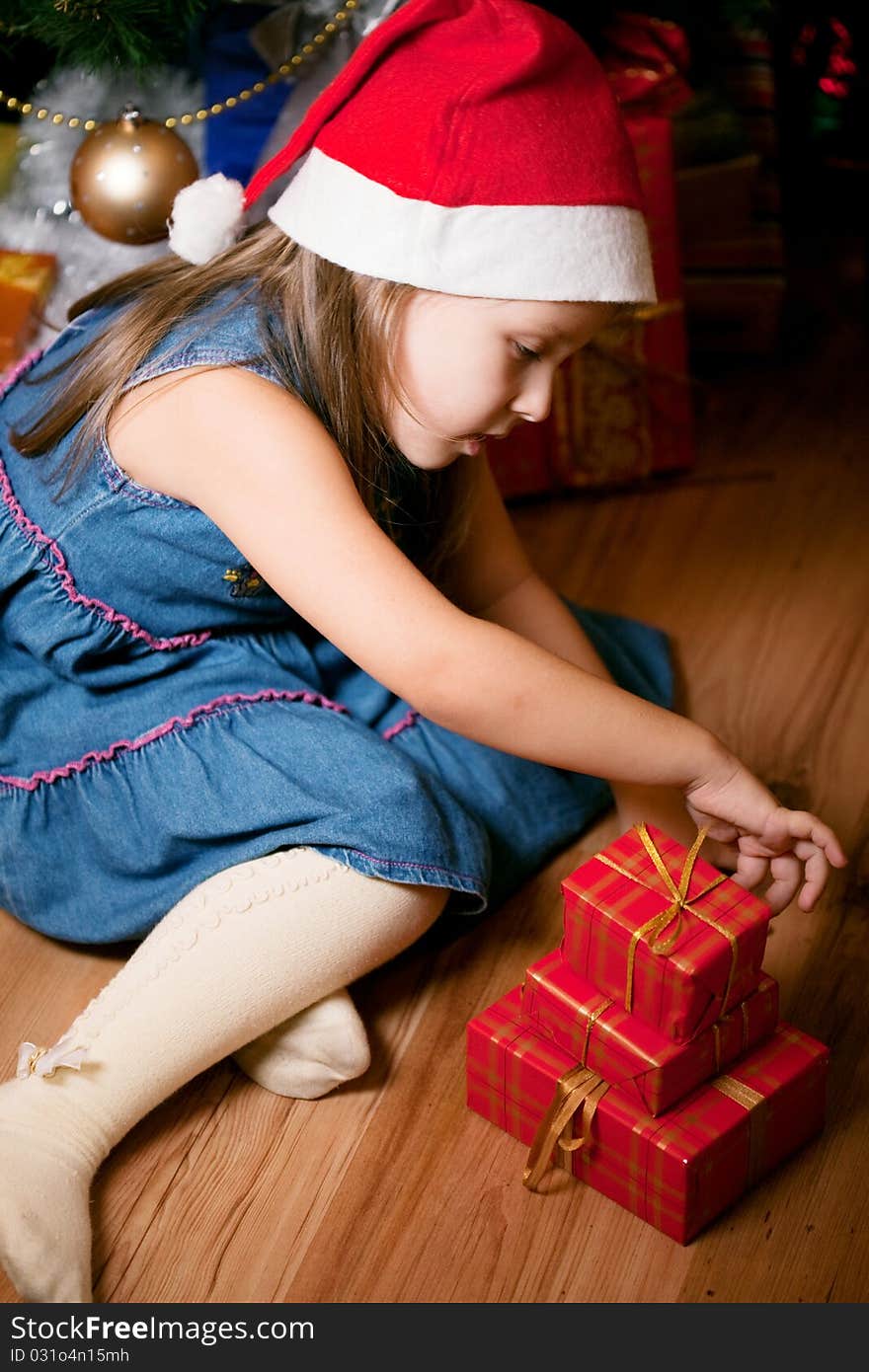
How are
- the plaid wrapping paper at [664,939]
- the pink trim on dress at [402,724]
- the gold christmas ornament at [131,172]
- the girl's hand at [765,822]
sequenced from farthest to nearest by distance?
1. the gold christmas ornament at [131,172]
2. the pink trim on dress at [402,724]
3. the girl's hand at [765,822]
4. the plaid wrapping paper at [664,939]

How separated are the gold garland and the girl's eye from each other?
0.62 meters

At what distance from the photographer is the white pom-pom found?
1066 mm

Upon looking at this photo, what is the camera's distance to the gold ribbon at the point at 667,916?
88 centimetres

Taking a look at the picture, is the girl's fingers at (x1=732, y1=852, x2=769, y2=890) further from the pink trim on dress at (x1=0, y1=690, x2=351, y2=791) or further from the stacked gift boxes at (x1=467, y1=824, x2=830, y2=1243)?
the pink trim on dress at (x1=0, y1=690, x2=351, y2=791)

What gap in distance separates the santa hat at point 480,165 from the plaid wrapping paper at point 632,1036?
17.1 inches

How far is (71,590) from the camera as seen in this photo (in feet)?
3.57

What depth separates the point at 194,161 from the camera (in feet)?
4.59

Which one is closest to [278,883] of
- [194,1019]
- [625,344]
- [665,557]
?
[194,1019]

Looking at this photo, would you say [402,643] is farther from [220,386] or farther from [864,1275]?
[864,1275]

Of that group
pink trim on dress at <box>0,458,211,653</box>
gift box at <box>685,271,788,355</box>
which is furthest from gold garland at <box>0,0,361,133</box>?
gift box at <box>685,271,788,355</box>

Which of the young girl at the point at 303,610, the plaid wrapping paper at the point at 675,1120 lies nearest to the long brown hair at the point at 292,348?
the young girl at the point at 303,610

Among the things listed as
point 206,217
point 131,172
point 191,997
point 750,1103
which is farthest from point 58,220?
point 750,1103

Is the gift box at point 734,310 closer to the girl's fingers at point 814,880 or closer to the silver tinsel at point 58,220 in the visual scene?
the silver tinsel at point 58,220

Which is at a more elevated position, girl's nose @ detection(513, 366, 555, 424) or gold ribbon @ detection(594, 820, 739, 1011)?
girl's nose @ detection(513, 366, 555, 424)
